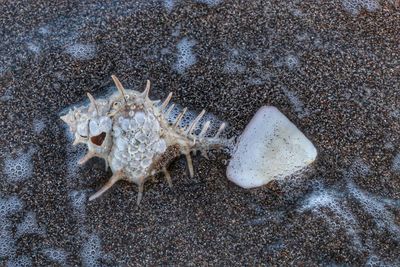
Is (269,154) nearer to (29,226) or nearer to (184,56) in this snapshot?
(184,56)

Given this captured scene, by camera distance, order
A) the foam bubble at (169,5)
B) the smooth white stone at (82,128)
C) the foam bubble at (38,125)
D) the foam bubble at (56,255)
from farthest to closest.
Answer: the foam bubble at (169,5) → the foam bubble at (38,125) → the foam bubble at (56,255) → the smooth white stone at (82,128)

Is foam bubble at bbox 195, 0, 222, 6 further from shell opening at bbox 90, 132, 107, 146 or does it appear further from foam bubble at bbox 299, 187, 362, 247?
foam bubble at bbox 299, 187, 362, 247

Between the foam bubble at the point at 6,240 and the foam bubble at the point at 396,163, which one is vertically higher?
the foam bubble at the point at 396,163

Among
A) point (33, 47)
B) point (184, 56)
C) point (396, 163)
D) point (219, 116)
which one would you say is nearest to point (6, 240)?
point (33, 47)

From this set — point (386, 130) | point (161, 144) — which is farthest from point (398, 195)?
point (161, 144)

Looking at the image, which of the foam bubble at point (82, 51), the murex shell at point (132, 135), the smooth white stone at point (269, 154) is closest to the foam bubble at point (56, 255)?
the murex shell at point (132, 135)

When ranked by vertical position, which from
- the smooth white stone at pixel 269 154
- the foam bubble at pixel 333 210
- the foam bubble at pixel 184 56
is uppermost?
the foam bubble at pixel 184 56

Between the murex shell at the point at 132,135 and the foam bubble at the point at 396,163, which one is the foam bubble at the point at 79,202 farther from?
the foam bubble at the point at 396,163
